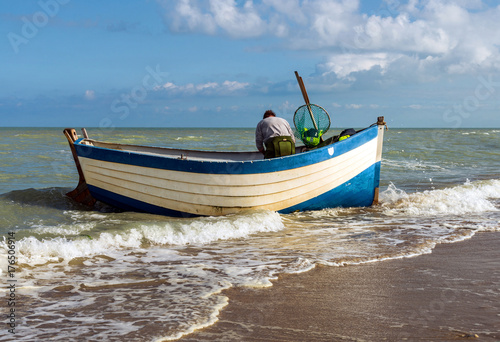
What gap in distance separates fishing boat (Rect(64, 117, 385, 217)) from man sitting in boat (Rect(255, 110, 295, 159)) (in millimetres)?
244

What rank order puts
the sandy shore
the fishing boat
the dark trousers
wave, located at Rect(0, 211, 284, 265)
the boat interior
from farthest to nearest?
the boat interior
the dark trousers
the fishing boat
wave, located at Rect(0, 211, 284, 265)
the sandy shore

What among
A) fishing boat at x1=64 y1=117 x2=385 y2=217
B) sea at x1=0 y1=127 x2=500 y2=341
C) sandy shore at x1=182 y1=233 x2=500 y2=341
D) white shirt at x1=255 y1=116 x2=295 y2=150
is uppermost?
white shirt at x1=255 y1=116 x2=295 y2=150

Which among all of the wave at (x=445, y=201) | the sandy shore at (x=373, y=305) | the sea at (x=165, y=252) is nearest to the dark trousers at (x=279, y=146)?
the sea at (x=165, y=252)

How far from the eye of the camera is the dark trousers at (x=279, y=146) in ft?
25.2

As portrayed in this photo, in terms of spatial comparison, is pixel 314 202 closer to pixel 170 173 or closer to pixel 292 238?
pixel 292 238

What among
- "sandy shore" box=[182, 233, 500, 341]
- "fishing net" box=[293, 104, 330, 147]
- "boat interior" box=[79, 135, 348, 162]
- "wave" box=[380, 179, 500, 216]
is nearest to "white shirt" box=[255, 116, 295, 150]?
"fishing net" box=[293, 104, 330, 147]

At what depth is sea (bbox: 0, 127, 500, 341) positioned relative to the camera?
136 inches

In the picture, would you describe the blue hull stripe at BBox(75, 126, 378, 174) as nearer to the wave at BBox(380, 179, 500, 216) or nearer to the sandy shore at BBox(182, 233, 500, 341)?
the wave at BBox(380, 179, 500, 216)

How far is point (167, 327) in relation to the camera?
325 cm

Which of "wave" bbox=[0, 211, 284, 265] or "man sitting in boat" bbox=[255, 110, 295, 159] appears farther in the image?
"man sitting in boat" bbox=[255, 110, 295, 159]

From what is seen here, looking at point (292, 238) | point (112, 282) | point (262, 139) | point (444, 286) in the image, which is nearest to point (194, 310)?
point (112, 282)

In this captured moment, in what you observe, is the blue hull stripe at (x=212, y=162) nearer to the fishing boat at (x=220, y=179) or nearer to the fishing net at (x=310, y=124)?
the fishing boat at (x=220, y=179)

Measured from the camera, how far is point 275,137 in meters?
7.70

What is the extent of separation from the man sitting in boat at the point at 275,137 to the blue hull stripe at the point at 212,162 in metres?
0.28
